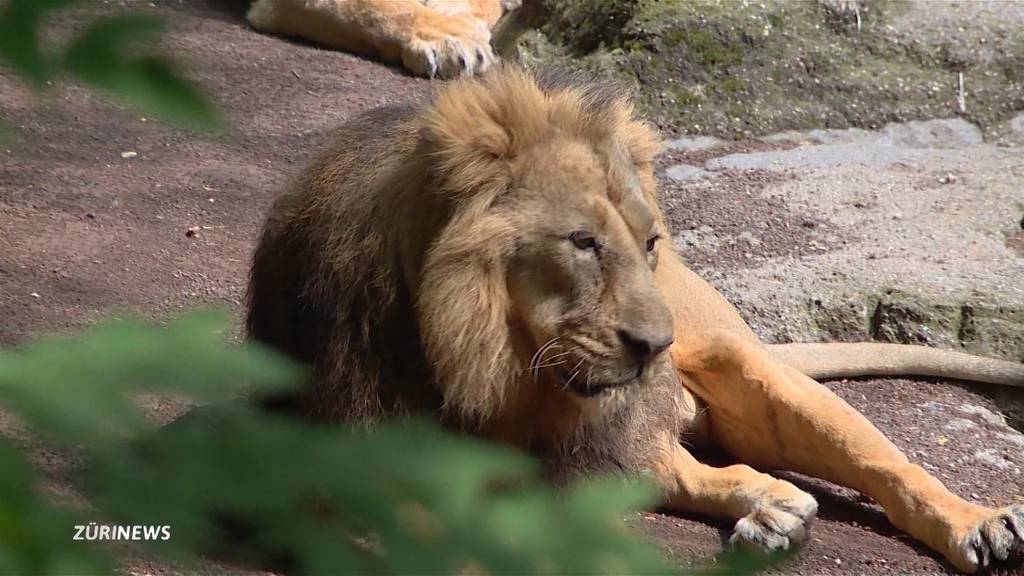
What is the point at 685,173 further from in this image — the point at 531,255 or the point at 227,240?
the point at 531,255

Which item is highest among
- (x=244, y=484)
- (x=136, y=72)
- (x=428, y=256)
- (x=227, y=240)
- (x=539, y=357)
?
(x=136, y=72)

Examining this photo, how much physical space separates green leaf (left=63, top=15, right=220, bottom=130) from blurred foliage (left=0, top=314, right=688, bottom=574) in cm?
18

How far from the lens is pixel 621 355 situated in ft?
9.80

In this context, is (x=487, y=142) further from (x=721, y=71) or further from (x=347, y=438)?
(x=721, y=71)

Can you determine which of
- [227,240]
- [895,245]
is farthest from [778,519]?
[227,240]

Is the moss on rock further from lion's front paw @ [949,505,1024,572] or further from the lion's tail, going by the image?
lion's front paw @ [949,505,1024,572]

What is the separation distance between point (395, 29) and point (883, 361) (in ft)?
12.8

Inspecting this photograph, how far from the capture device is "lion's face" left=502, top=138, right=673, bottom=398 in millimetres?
2984

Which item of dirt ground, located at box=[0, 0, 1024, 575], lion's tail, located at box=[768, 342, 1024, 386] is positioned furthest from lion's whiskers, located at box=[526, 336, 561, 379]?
lion's tail, located at box=[768, 342, 1024, 386]

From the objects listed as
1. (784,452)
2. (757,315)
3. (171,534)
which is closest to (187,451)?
(171,534)

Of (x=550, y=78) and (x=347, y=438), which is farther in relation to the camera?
(x=550, y=78)

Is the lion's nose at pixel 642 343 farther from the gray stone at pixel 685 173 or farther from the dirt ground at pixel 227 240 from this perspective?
the gray stone at pixel 685 173

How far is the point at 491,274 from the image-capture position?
3088mm

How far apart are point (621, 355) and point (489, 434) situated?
413mm
